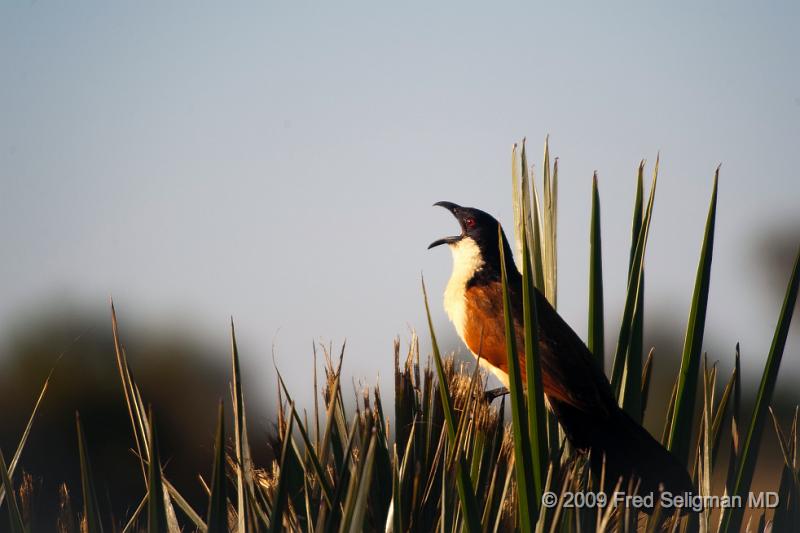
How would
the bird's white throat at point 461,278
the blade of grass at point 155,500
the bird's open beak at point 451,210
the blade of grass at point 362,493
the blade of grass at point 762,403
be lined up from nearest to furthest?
the blade of grass at point 362,493 → the blade of grass at point 155,500 → the blade of grass at point 762,403 → the bird's white throat at point 461,278 → the bird's open beak at point 451,210

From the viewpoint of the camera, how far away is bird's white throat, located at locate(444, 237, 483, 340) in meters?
4.45

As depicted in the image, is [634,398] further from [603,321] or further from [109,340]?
[109,340]

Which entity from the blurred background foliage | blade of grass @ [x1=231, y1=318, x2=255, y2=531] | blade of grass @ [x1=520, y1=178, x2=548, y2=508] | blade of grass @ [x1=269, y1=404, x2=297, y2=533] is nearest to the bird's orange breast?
blade of grass @ [x1=520, y1=178, x2=548, y2=508]

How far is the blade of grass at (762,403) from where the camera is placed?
2416mm

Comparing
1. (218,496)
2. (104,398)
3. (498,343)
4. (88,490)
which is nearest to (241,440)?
(218,496)

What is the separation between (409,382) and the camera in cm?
258

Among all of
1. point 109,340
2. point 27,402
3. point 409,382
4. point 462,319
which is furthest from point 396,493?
point 27,402

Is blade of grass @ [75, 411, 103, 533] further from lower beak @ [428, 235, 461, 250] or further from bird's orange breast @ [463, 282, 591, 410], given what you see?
Answer: lower beak @ [428, 235, 461, 250]

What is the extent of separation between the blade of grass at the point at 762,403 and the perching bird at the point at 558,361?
0.23m

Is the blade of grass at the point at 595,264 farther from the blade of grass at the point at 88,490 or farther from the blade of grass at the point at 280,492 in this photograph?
the blade of grass at the point at 88,490

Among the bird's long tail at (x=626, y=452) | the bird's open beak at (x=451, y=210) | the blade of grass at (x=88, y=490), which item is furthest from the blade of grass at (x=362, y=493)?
the bird's open beak at (x=451, y=210)

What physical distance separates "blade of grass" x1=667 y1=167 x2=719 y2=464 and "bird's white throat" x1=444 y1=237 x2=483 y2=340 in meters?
1.64

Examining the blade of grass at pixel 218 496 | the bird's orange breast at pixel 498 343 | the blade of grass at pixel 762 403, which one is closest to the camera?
the blade of grass at pixel 218 496

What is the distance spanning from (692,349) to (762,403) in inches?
10.5
